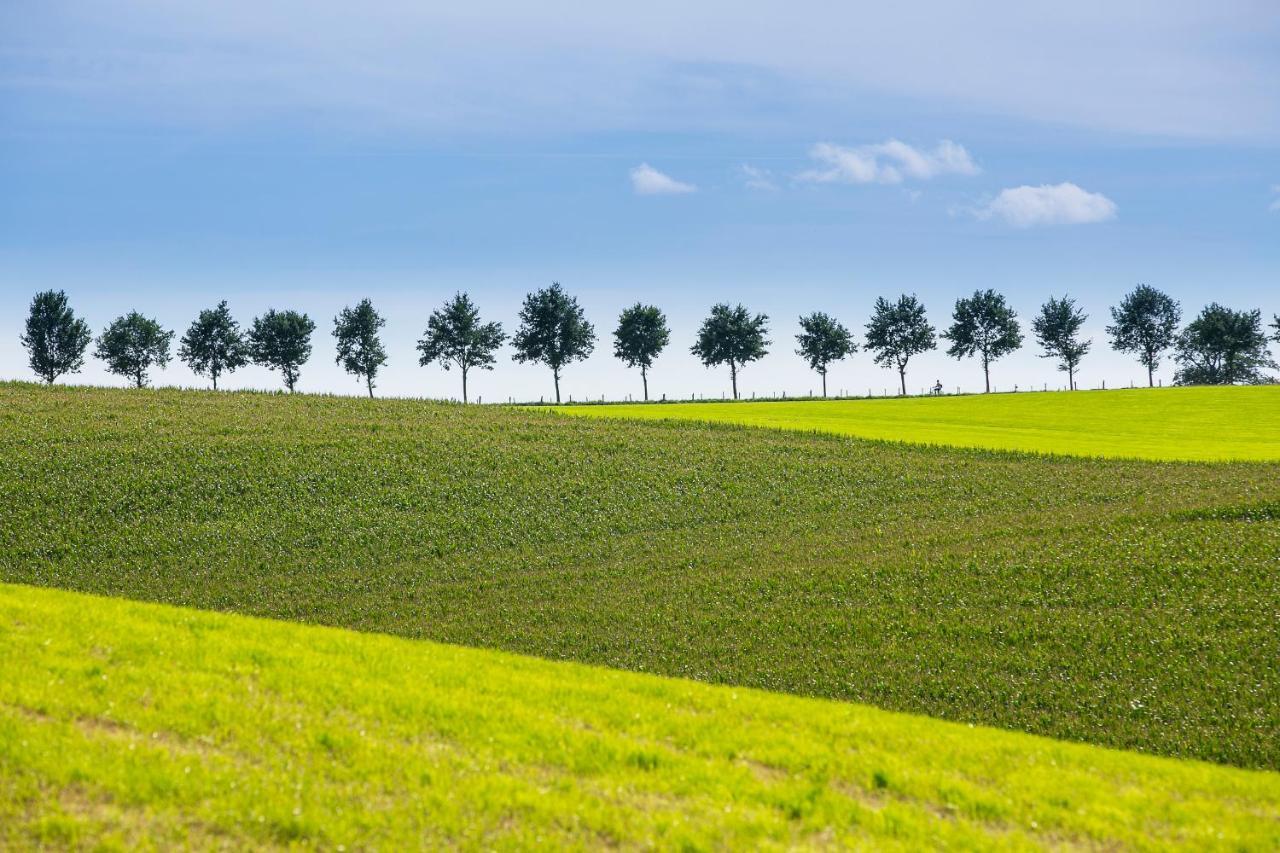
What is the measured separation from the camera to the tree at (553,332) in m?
125

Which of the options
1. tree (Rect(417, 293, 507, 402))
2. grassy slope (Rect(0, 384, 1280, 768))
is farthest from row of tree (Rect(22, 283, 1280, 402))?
grassy slope (Rect(0, 384, 1280, 768))

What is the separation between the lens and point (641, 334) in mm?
128625

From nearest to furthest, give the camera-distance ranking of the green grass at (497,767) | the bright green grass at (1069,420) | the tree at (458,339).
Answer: the green grass at (497,767), the bright green grass at (1069,420), the tree at (458,339)

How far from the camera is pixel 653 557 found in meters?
34.5

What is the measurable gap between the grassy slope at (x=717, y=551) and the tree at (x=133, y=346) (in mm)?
76079

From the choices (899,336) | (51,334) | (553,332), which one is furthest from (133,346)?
(899,336)

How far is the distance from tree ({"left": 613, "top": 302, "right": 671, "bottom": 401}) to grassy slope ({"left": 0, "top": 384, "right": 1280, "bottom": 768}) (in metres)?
70.7

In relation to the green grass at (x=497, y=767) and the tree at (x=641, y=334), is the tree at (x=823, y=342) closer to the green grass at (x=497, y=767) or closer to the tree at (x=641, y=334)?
the tree at (x=641, y=334)

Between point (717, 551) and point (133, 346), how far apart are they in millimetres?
119389

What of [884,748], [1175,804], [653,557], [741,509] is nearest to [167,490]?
[653,557]

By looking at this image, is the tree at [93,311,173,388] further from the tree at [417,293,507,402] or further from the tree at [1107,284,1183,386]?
the tree at [1107,284,1183,386]

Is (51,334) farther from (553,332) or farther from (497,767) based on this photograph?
(497,767)

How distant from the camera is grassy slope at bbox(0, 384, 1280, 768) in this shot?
2238 cm

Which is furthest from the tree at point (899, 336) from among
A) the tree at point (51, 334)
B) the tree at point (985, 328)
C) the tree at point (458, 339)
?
the tree at point (51, 334)
